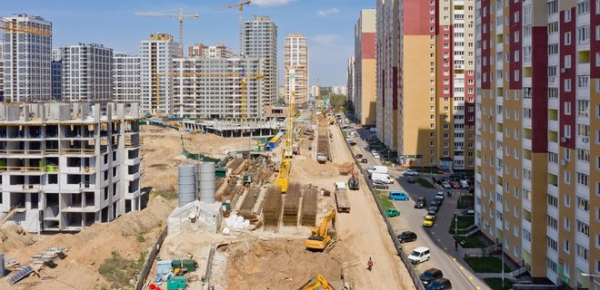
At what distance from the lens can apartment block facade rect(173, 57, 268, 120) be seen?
131250 millimetres

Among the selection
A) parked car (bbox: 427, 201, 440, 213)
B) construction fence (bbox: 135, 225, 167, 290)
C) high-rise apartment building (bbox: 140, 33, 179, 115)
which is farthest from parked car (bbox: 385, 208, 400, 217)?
high-rise apartment building (bbox: 140, 33, 179, 115)

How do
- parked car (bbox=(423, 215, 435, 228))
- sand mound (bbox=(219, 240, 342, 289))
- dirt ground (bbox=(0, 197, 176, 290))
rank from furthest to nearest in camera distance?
1. parked car (bbox=(423, 215, 435, 228))
2. sand mound (bbox=(219, 240, 342, 289))
3. dirt ground (bbox=(0, 197, 176, 290))

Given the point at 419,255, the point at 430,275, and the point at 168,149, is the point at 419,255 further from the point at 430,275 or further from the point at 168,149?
the point at 168,149

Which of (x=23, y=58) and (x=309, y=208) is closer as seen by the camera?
(x=309, y=208)

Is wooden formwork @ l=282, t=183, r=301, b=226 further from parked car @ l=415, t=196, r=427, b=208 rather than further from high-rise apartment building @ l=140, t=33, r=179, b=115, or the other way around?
high-rise apartment building @ l=140, t=33, r=179, b=115

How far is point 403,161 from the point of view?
2840 inches

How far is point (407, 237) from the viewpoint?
38.5 m

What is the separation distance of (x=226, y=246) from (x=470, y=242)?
644 inches

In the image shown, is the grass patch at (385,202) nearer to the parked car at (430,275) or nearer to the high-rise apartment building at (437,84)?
the high-rise apartment building at (437,84)

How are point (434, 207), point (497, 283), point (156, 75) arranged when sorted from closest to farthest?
1. point (497, 283)
2. point (434, 207)
3. point (156, 75)

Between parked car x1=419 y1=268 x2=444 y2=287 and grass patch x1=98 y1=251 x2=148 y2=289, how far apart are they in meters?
15.7

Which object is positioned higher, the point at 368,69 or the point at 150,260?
the point at 368,69

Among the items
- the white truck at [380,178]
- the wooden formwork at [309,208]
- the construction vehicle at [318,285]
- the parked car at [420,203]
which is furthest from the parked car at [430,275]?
the white truck at [380,178]

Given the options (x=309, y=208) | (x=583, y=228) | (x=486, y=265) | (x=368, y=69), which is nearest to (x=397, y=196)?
(x=309, y=208)
